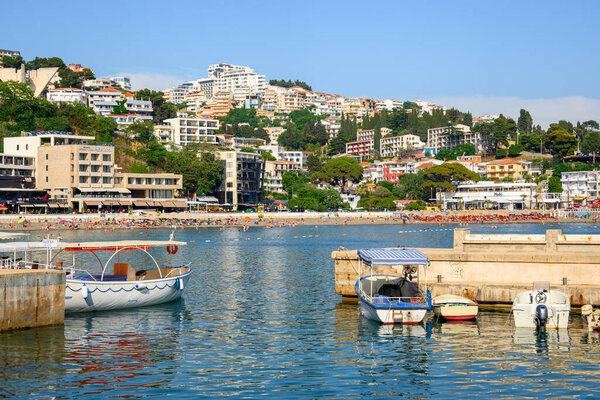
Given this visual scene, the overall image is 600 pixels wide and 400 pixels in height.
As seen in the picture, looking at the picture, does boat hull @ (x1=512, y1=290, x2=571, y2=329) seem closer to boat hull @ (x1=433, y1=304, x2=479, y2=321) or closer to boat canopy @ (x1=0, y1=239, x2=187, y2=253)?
boat hull @ (x1=433, y1=304, x2=479, y2=321)

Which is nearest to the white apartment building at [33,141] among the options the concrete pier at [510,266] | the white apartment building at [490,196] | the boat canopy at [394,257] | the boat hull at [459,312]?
the white apartment building at [490,196]

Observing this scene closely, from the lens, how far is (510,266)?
32.9 metres

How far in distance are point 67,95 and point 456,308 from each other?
591 feet

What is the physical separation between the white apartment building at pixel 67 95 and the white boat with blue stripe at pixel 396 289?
16775 cm

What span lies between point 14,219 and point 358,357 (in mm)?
95604

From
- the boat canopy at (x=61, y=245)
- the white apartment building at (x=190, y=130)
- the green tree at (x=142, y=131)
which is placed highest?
the white apartment building at (x=190, y=130)

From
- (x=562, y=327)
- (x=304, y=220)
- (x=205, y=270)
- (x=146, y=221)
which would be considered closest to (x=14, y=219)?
(x=146, y=221)

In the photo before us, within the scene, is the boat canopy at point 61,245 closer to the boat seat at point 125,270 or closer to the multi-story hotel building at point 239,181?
the boat seat at point 125,270

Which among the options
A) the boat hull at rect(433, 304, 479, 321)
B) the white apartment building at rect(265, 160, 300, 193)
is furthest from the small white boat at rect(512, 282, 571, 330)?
the white apartment building at rect(265, 160, 300, 193)

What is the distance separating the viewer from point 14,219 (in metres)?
109

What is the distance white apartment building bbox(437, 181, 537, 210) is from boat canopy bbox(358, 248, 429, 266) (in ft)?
447

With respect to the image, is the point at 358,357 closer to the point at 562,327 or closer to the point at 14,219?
the point at 562,327

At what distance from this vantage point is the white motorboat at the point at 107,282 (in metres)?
32.2

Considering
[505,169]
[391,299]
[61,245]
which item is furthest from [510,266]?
[505,169]
